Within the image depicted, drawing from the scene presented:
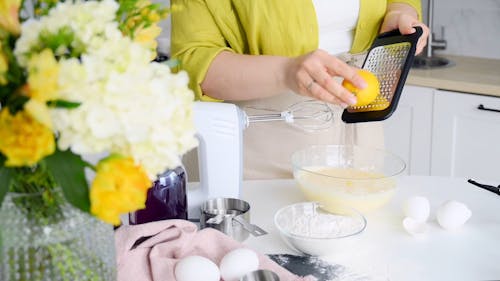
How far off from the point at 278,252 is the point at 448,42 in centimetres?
195

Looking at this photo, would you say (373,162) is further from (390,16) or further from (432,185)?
(390,16)

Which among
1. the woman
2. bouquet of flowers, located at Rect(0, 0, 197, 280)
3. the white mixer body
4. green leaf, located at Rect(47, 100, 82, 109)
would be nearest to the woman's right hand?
the woman

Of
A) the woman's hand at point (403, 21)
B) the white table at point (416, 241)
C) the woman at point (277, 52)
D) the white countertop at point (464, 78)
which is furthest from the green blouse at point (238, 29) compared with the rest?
the white countertop at point (464, 78)

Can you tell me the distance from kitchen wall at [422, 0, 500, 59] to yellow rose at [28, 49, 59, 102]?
7.84 feet

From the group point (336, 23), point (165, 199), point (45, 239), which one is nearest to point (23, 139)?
point (45, 239)

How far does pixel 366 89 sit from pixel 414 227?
0.25m

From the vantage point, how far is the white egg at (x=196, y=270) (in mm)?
878

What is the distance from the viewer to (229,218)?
1.05m

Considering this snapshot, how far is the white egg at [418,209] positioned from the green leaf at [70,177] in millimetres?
679

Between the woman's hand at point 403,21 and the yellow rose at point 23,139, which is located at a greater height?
the yellow rose at point 23,139

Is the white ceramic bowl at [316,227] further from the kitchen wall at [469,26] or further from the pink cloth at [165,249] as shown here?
the kitchen wall at [469,26]

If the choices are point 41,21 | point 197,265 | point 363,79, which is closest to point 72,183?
point 41,21

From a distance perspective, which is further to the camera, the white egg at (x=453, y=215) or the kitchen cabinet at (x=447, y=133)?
the kitchen cabinet at (x=447, y=133)

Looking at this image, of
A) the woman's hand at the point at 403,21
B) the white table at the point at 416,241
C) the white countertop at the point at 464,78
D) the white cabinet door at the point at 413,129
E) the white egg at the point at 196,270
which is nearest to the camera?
the white egg at the point at 196,270
